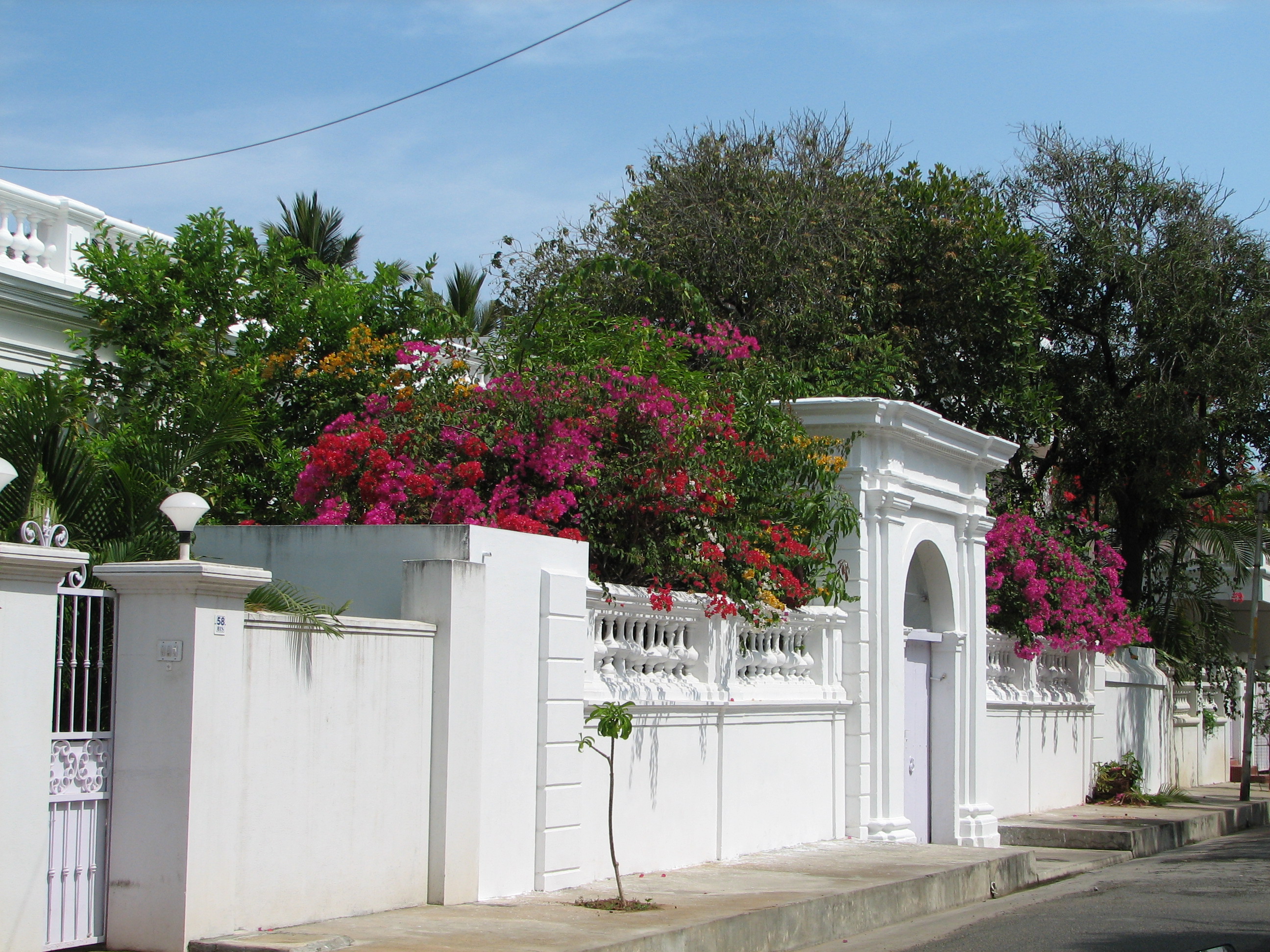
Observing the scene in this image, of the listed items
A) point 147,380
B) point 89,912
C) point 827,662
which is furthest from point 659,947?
point 147,380

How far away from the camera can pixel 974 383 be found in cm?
2039

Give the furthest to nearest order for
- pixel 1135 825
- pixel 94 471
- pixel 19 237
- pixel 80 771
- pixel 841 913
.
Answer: pixel 1135 825
pixel 19 237
pixel 841 913
pixel 94 471
pixel 80 771

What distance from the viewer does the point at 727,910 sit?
356 inches

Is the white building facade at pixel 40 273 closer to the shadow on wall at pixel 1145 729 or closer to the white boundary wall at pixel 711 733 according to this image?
the white boundary wall at pixel 711 733

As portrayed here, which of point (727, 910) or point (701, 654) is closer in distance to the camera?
point (727, 910)

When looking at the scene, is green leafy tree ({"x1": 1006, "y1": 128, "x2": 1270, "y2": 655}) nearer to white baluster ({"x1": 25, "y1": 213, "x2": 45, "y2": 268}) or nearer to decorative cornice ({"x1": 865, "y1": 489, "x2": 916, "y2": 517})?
decorative cornice ({"x1": 865, "y1": 489, "x2": 916, "y2": 517})

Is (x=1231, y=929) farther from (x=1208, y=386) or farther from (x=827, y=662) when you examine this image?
(x=1208, y=386)

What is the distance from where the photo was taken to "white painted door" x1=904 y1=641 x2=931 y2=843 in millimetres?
14789

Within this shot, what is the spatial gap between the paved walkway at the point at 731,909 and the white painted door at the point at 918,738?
4.14 ft

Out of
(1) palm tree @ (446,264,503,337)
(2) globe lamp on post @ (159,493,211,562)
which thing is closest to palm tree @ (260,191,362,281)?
(1) palm tree @ (446,264,503,337)

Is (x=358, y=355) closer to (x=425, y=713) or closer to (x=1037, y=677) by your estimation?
(x=425, y=713)

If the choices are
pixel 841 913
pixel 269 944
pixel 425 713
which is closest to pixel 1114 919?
pixel 841 913

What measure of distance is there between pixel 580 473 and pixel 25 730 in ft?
15.6

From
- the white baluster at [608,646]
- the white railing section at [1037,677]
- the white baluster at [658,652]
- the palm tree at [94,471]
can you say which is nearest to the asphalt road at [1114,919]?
the white baluster at [608,646]
